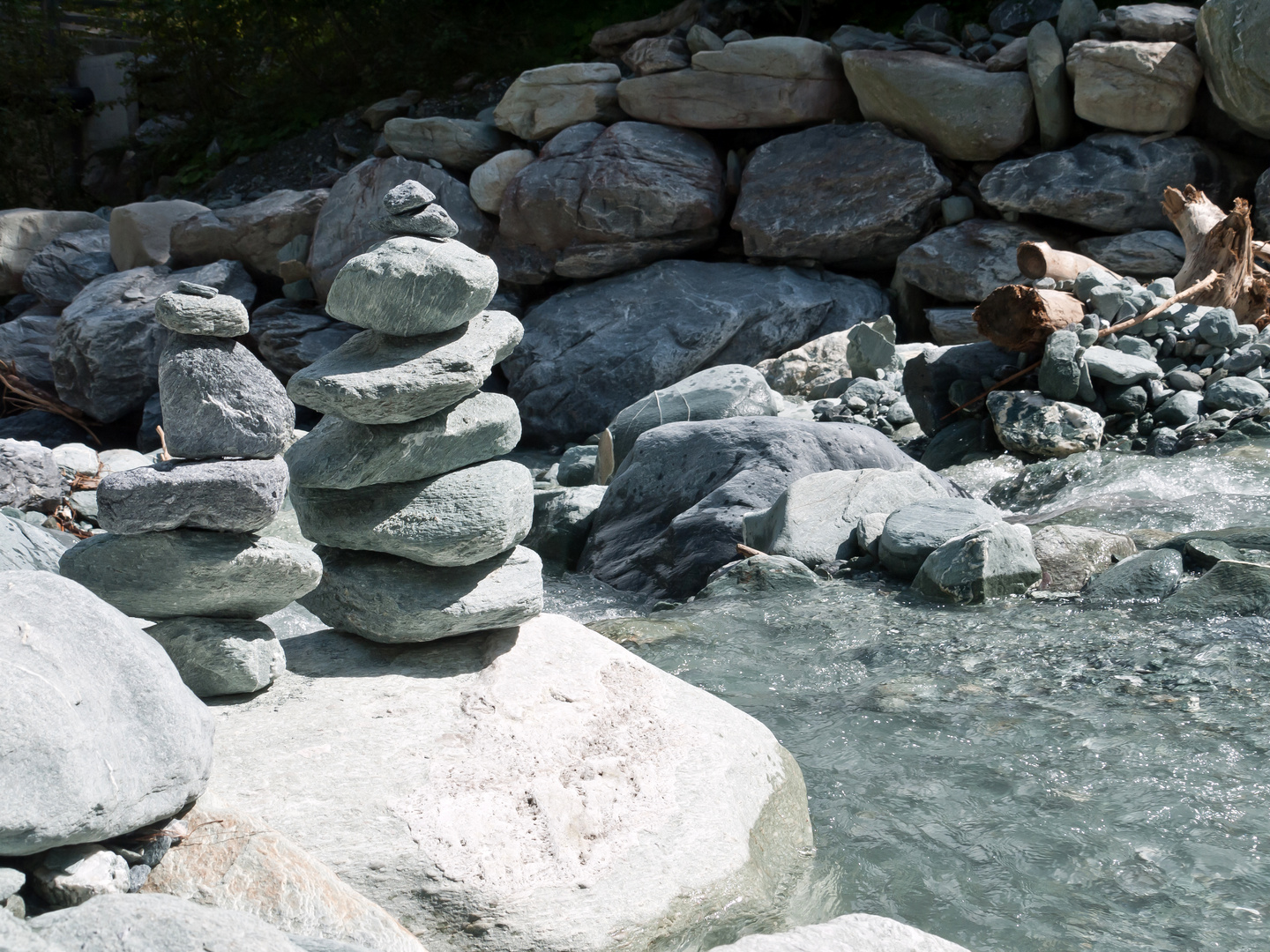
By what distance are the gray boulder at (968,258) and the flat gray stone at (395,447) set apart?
8998 millimetres

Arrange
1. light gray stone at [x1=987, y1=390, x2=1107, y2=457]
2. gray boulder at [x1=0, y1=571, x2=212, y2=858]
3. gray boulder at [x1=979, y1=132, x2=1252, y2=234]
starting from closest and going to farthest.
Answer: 1. gray boulder at [x1=0, y1=571, x2=212, y2=858]
2. light gray stone at [x1=987, y1=390, x2=1107, y2=457]
3. gray boulder at [x1=979, y1=132, x2=1252, y2=234]

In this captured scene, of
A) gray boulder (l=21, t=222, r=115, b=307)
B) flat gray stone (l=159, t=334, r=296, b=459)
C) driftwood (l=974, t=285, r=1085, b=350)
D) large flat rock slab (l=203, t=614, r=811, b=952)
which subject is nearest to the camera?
large flat rock slab (l=203, t=614, r=811, b=952)

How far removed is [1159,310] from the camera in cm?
855

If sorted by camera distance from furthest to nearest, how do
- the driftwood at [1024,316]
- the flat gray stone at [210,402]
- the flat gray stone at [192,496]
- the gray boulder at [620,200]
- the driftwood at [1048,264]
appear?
the gray boulder at [620,200] < the driftwood at [1048,264] < the driftwood at [1024,316] < the flat gray stone at [210,402] < the flat gray stone at [192,496]

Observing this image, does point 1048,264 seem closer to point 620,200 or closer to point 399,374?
point 620,200

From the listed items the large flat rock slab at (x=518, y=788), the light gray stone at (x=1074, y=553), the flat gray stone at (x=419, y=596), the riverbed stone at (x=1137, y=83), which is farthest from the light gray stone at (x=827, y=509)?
the riverbed stone at (x=1137, y=83)

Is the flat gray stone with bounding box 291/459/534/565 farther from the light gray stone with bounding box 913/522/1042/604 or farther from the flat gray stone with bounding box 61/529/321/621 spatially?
the light gray stone with bounding box 913/522/1042/604

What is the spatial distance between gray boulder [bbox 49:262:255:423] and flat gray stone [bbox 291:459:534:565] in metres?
10.5

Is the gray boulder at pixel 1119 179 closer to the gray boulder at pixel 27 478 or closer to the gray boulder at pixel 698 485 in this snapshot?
the gray boulder at pixel 698 485

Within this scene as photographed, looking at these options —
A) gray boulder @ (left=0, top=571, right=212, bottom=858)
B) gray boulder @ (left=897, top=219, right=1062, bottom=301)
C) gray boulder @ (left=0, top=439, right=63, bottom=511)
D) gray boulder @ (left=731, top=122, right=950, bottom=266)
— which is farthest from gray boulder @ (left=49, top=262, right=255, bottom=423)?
gray boulder @ (left=0, top=571, right=212, bottom=858)

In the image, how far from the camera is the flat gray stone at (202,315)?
2816 mm

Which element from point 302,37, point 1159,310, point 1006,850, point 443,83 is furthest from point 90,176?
point 1006,850

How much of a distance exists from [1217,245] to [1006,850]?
786 centimetres

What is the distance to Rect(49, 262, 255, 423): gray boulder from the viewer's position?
13109 mm
